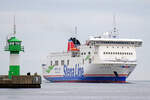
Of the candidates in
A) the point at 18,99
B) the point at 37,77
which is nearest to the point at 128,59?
the point at 37,77

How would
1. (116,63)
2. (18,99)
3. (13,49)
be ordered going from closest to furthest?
(18,99)
(13,49)
(116,63)

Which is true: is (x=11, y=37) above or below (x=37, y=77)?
above

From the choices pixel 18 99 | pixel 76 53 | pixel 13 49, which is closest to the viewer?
pixel 18 99

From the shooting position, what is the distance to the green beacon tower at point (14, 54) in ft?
203

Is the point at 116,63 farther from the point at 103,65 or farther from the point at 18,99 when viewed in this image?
the point at 18,99

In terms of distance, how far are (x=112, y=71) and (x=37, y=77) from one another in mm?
31104

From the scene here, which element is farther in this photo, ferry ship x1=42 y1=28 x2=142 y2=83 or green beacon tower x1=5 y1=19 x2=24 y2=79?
ferry ship x1=42 y1=28 x2=142 y2=83

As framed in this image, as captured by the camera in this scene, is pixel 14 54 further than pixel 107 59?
No

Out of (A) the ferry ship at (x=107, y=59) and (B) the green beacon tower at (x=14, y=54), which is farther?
(A) the ferry ship at (x=107, y=59)

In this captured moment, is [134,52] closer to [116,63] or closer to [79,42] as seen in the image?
[116,63]

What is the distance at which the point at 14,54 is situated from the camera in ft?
204

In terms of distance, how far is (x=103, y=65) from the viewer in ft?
303

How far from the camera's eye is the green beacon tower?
61.9 metres

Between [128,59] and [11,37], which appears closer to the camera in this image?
[11,37]
